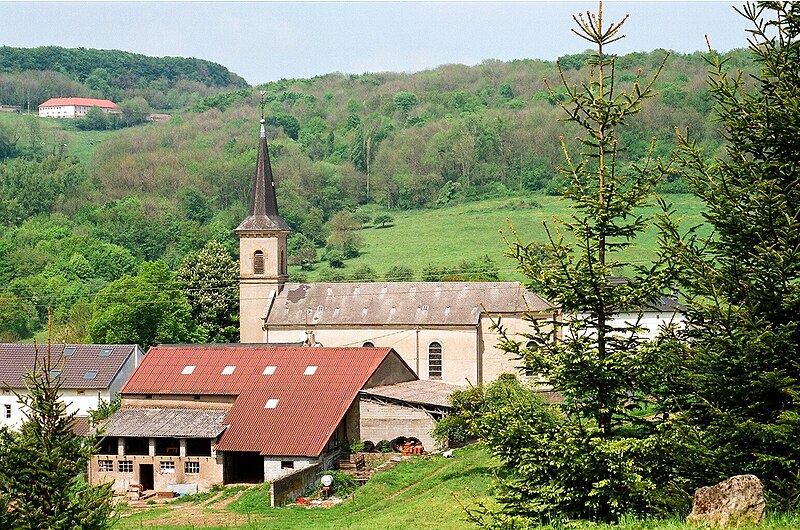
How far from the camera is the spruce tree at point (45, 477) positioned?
66.9ft

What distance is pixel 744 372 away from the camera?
14.9m

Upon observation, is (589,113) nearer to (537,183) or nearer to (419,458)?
(419,458)

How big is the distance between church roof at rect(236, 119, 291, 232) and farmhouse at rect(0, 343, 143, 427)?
34.1ft

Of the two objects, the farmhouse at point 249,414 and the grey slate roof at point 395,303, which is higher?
the grey slate roof at point 395,303

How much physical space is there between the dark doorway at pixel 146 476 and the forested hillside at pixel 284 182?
45.2m

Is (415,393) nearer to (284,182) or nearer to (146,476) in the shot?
(146,476)

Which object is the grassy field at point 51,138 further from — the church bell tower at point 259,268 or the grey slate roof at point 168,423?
the grey slate roof at point 168,423

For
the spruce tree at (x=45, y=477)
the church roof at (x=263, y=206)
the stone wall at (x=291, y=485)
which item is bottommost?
the stone wall at (x=291, y=485)

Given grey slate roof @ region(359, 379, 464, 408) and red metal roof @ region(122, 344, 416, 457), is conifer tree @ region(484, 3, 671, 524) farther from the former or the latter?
grey slate roof @ region(359, 379, 464, 408)

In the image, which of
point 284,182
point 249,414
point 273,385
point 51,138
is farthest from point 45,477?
point 51,138

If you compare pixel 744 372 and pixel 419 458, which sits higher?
pixel 744 372

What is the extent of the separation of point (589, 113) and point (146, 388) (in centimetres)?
3682

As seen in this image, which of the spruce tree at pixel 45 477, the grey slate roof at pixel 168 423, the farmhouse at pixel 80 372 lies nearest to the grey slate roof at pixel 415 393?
the grey slate roof at pixel 168 423

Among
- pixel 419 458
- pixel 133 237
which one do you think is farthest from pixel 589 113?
pixel 133 237
